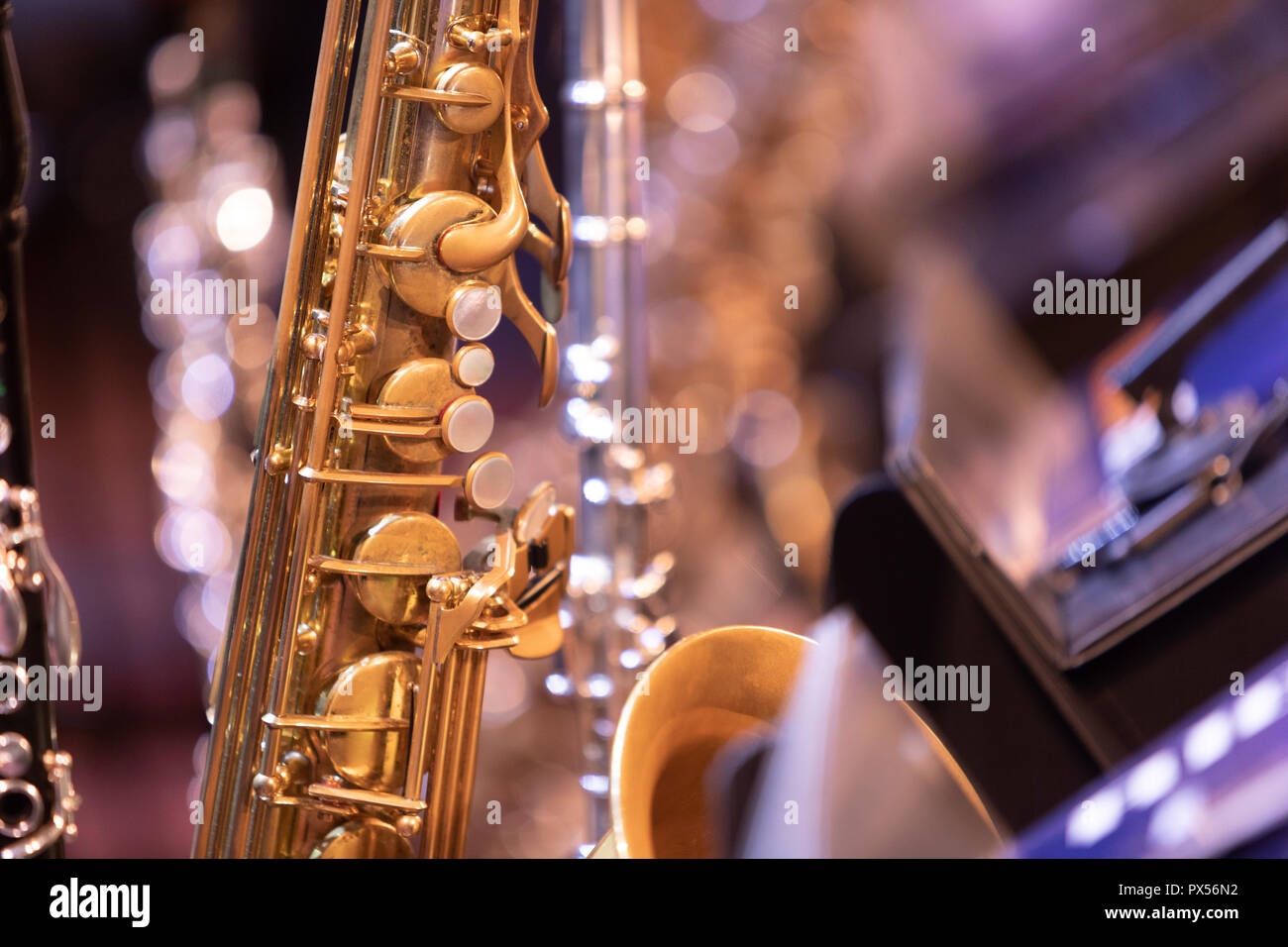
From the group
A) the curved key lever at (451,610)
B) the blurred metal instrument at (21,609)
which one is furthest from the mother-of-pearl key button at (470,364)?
the blurred metal instrument at (21,609)

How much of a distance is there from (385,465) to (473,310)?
12cm

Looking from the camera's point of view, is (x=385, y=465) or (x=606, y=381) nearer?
(x=385, y=465)

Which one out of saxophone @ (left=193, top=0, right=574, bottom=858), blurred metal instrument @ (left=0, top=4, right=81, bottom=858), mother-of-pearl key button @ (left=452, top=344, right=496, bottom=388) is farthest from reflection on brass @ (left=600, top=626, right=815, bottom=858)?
blurred metal instrument @ (left=0, top=4, right=81, bottom=858)

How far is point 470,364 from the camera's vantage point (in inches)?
27.5

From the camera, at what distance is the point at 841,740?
2.40 feet

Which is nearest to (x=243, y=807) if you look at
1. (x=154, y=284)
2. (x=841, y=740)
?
(x=841, y=740)

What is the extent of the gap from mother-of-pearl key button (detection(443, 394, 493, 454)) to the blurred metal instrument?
26 cm

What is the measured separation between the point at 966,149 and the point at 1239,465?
149cm

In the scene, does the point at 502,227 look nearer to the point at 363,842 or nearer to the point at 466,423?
the point at 466,423

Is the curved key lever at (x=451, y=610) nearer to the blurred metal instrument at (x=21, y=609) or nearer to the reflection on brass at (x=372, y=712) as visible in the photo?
the reflection on brass at (x=372, y=712)

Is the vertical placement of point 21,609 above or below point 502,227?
below

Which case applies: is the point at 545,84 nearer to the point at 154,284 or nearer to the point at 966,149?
the point at 154,284

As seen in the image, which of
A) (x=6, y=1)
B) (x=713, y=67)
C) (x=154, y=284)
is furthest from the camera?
(x=713, y=67)

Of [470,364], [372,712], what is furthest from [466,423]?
[372,712]
